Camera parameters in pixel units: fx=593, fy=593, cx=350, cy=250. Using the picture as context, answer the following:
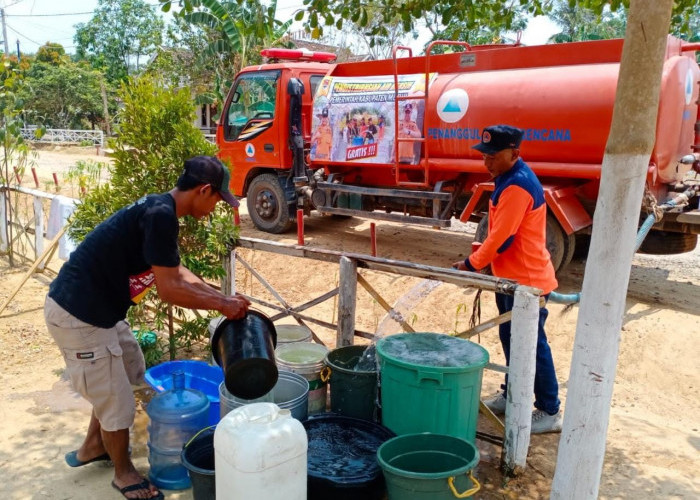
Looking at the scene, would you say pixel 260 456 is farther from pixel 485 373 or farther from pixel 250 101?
pixel 250 101

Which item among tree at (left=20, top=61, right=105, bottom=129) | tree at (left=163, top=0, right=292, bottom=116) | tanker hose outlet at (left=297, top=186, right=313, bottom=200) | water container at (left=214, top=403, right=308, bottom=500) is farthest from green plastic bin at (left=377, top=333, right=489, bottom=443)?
tree at (left=20, top=61, right=105, bottom=129)

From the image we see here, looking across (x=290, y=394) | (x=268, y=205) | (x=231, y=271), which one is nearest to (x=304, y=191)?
(x=268, y=205)

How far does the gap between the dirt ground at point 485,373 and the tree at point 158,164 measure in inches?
42.6

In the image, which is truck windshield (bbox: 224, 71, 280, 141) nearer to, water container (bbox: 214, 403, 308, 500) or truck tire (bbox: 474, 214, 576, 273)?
truck tire (bbox: 474, 214, 576, 273)

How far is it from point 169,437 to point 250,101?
744 cm

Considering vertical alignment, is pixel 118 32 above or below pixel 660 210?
above

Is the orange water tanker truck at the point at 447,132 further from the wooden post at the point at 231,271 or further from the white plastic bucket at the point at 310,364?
the white plastic bucket at the point at 310,364

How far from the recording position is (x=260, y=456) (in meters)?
2.44

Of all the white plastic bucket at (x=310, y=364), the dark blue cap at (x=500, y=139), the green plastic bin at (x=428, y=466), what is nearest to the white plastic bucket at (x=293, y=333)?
the white plastic bucket at (x=310, y=364)

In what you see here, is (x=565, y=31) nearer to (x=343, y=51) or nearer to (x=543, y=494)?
(x=343, y=51)

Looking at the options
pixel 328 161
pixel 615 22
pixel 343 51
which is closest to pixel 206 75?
pixel 343 51

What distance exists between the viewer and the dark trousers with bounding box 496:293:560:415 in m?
3.71

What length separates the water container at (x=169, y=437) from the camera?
3.28 m

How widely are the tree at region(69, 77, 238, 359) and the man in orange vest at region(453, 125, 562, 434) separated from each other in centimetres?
207
